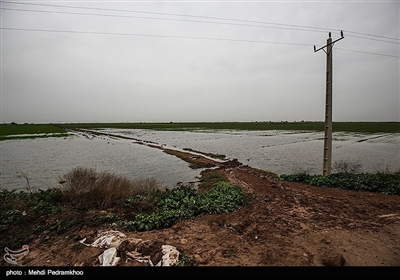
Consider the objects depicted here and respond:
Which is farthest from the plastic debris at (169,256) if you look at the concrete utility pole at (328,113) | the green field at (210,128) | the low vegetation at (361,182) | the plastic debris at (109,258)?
the green field at (210,128)

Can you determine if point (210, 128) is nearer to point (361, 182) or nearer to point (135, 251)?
point (361, 182)

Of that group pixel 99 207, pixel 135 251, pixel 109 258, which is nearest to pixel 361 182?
A: pixel 135 251

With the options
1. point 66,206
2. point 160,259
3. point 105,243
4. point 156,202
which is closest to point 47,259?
point 105,243

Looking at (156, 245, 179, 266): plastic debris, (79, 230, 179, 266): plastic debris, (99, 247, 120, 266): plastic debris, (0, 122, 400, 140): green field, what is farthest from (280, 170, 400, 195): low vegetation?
(0, 122, 400, 140): green field

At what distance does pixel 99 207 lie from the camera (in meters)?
7.74

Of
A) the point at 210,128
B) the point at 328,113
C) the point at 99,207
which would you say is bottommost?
the point at 99,207

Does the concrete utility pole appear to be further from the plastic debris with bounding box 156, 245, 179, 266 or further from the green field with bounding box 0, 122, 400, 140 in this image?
the green field with bounding box 0, 122, 400, 140

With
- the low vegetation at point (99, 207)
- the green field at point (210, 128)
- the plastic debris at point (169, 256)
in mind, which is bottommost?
the low vegetation at point (99, 207)

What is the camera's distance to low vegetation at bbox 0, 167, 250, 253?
5.89m

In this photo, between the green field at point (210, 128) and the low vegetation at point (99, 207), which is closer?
the low vegetation at point (99, 207)

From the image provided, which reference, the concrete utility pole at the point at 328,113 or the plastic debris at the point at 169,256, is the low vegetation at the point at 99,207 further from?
the concrete utility pole at the point at 328,113

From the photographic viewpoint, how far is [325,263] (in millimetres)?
4258

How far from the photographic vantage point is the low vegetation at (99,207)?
589 cm

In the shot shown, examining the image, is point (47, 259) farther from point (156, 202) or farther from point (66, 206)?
point (156, 202)
